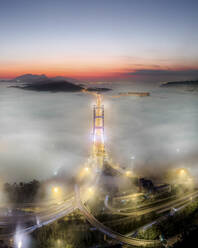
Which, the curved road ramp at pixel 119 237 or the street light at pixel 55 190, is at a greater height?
the street light at pixel 55 190

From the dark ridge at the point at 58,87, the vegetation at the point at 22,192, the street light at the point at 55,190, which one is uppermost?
the dark ridge at the point at 58,87

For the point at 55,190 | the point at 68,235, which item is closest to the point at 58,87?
the point at 55,190

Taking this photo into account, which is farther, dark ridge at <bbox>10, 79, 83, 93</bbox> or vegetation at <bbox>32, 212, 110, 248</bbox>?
dark ridge at <bbox>10, 79, 83, 93</bbox>

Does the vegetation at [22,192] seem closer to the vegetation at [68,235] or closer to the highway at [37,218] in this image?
the highway at [37,218]

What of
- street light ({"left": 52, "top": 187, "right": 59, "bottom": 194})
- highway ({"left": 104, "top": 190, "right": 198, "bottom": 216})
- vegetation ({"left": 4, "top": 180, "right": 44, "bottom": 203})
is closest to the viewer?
highway ({"left": 104, "top": 190, "right": 198, "bottom": 216})

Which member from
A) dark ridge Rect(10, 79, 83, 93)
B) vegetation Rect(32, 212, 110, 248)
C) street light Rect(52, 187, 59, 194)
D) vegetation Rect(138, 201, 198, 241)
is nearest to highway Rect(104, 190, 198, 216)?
vegetation Rect(138, 201, 198, 241)

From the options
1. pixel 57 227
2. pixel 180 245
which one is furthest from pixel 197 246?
pixel 57 227

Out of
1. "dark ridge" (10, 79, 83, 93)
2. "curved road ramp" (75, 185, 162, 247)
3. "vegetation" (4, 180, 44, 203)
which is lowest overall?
"curved road ramp" (75, 185, 162, 247)

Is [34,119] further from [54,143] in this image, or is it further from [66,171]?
[66,171]

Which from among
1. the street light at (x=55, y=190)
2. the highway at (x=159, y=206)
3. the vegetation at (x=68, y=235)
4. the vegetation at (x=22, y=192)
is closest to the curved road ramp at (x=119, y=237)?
the vegetation at (x=68, y=235)

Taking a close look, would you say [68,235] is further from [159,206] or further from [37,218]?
[159,206]

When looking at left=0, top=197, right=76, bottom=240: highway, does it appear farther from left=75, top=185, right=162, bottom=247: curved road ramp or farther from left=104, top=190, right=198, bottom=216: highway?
left=104, top=190, right=198, bottom=216: highway
